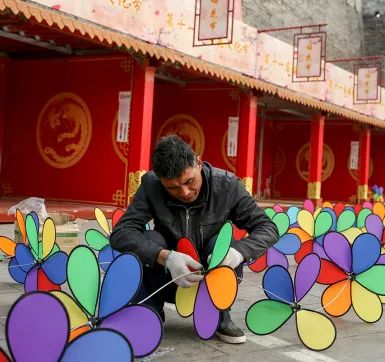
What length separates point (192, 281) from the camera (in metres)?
2.62

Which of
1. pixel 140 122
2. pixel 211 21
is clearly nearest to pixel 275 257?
pixel 140 122

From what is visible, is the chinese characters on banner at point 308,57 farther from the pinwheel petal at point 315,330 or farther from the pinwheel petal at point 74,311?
the pinwheel petal at point 74,311

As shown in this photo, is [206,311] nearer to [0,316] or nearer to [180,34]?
[0,316]

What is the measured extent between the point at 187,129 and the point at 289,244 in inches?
350

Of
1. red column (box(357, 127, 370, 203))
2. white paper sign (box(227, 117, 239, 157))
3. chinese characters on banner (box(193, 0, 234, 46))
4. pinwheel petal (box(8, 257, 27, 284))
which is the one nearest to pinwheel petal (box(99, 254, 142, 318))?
pinwheel petal (box(8, 257, 27, 284))

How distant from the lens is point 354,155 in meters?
17.8

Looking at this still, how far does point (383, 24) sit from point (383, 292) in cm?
2219

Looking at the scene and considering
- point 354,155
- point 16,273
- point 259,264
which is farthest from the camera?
point 354,155

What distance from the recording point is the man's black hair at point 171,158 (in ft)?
8.30

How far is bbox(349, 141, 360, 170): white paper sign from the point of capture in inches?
701

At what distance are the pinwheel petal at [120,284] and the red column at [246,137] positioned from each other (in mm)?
9296

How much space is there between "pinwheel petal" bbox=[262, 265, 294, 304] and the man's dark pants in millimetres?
267

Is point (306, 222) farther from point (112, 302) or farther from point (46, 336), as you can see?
point (46, 336)

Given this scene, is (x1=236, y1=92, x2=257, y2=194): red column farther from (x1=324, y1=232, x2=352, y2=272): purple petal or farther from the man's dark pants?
the man's dark pants
